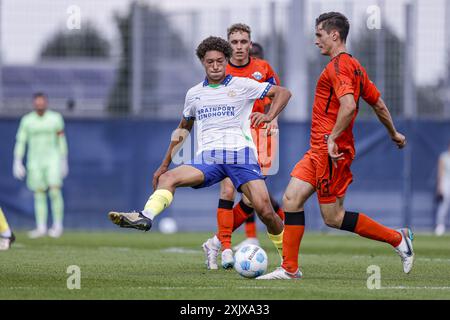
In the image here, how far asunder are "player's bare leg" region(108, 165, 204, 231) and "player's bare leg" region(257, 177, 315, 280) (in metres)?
0.86

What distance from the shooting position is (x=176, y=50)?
20.4 meters

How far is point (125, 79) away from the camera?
68.4 ft

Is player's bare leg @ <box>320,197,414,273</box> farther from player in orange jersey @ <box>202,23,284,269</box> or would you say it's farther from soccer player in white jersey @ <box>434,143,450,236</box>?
soccer player in white jersey @ <box>434,143,450,236</box>

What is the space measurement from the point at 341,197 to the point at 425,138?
1139 centimetres

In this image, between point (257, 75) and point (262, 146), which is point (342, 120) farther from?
point (262, 146)

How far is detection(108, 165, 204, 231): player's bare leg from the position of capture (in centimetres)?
866

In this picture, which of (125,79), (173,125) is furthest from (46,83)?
(173,125)

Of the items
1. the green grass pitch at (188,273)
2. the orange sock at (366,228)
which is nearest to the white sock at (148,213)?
the green grass pitch at (188,273)

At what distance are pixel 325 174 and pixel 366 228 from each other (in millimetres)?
685

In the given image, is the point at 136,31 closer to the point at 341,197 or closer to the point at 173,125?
the point at 173,125

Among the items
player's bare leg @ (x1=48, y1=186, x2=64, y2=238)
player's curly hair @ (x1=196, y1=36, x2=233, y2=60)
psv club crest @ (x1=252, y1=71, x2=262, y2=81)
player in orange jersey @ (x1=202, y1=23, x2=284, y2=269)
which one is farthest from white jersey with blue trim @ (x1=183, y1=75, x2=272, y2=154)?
player's bare leg @ (x1=48, y1=186, x2=64, y2=238)

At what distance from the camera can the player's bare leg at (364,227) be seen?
9156mm

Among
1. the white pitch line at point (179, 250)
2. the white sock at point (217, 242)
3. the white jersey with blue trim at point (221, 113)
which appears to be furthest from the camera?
the white pitch line at point (179, 250)

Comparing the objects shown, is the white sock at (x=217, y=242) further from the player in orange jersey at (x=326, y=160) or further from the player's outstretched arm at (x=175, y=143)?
the player in orange jersey at (x=326, y=160)
